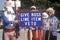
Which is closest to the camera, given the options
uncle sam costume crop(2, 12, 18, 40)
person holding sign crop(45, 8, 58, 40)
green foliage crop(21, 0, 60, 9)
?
uncle sam costume crop(2, 12, 18, 40)

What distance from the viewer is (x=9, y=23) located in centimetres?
799

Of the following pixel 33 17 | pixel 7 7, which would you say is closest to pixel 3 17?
pixel 7 7

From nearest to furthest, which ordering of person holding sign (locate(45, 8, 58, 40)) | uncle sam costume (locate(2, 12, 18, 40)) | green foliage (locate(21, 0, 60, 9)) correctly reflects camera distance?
uncle sam costume (locate(2, 12, 18, 40)) → person holding sign (locate(45, 8, 58, 40)) → green foliage (locate(21, 0, 60, 9))

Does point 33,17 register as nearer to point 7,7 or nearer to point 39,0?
point 7,7

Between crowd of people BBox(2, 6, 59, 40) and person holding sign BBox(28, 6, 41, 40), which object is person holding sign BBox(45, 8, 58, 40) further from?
person holding sign BBox(28, 6, 41, 40)

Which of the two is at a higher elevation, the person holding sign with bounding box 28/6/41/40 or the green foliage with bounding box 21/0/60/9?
the green foliage with bounding box 21/0/60/9

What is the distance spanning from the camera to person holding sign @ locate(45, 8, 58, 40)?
26.6ft

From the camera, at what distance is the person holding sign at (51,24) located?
319 inches

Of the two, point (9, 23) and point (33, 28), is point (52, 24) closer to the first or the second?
point (33, 28)

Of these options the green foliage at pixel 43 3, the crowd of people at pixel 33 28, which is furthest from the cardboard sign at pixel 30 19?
the green foliage at pixel 43 3

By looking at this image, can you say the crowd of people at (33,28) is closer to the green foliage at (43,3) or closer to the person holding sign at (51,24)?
the person holding sign at (51,24)

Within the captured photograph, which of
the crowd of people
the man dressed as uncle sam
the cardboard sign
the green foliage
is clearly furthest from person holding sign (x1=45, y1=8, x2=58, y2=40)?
the green foliage

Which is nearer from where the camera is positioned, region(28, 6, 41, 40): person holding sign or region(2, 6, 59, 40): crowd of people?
region(2, 6, 59, 40): crowd of people

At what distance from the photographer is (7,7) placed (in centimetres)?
809
